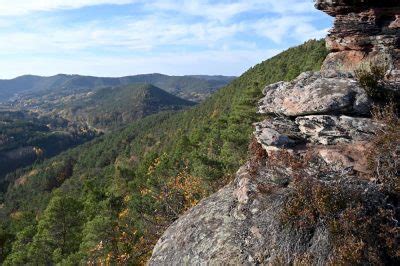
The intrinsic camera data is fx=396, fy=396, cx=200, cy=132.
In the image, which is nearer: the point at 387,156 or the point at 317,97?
the point at 387,156

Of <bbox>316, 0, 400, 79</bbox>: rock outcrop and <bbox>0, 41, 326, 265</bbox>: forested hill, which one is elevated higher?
<bbox>316, 0, 400, 79</bbox>: rock outcrop

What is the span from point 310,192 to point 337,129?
2.81m

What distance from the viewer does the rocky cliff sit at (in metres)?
9.11

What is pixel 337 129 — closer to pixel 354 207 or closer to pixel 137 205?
pixel 354 207

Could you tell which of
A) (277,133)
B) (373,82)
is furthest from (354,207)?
(373,82)

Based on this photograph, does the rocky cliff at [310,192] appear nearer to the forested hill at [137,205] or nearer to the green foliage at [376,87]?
the green foliage at [376,87]

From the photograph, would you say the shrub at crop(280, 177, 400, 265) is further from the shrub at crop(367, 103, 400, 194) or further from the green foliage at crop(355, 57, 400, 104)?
the green foliage at crop(355, 57, 400, 104)

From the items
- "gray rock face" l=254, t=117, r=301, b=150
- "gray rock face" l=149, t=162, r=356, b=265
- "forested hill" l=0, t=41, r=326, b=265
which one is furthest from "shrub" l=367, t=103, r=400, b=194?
"forested hill" l=0, t=41, r=326, b=265

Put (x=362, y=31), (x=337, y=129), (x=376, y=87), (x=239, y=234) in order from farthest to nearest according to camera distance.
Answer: (x=362, y=31)
(x=376, y=87)
(x=337, y=129)
(x=239, y=234)

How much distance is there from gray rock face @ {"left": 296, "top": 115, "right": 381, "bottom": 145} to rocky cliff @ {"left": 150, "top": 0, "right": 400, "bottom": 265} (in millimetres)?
28

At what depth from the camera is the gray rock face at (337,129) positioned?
11.4 m

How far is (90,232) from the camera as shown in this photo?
31203 mm

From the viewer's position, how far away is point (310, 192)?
32.2 feet

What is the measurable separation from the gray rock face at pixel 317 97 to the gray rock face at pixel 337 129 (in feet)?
1.19
